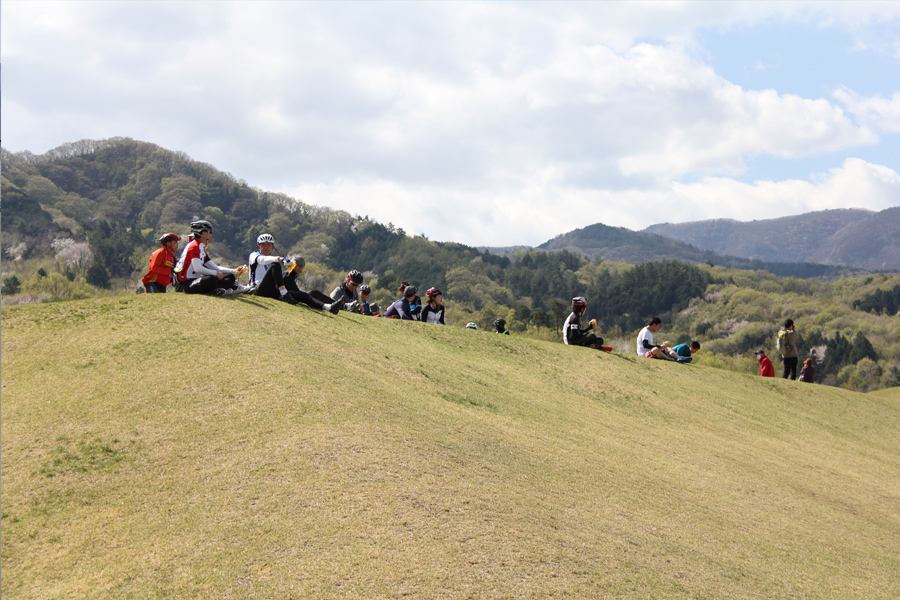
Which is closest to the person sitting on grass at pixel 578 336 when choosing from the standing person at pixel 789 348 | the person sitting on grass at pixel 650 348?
the person sitting on grass at pixel 650 348

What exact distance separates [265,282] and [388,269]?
466 ft

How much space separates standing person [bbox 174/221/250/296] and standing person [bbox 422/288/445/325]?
16.1ft

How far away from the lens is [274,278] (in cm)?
1162

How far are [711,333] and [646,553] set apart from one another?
12078 cm

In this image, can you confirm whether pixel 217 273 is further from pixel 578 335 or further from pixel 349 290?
pixel 578 335

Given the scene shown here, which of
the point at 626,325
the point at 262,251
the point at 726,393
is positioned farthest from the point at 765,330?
the point at 262,251

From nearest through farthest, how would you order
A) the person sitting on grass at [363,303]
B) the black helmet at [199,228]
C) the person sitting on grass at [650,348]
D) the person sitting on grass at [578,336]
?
the black helmet at [199,228], the person sitting on grass at [363,303], the person sitting on grass at [578,336], the person sitting on grass at [650,348]

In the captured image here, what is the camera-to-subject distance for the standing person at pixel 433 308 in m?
14.6

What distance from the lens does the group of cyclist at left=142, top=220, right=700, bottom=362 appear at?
10672 millimetres

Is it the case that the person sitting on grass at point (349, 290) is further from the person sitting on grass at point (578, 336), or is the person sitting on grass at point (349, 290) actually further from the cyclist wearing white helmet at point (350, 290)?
the person sitting on grass at point (578, 336)

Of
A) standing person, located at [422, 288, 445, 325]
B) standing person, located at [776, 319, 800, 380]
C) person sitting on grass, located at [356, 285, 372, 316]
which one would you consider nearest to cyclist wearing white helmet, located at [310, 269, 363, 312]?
person sitting on grass, located at [356, 285, 372, 316]

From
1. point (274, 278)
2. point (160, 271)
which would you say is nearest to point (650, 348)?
point (274, 278)

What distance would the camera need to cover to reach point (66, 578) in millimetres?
4742

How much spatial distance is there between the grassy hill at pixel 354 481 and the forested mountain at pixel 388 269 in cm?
5912
